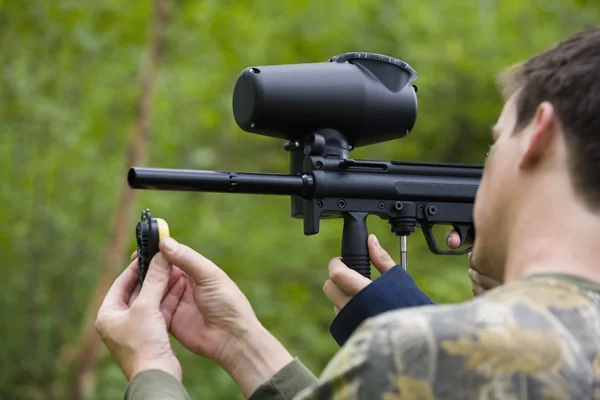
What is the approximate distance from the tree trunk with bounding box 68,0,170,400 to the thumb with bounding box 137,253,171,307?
14.6ft

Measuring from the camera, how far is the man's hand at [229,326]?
2.33m

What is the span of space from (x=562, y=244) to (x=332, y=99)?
4.33ft

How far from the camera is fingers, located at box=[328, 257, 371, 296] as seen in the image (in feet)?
8.54

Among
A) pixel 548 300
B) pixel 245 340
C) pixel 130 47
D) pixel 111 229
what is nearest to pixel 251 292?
pixel 111 229

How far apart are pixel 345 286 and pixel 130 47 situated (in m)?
4.94

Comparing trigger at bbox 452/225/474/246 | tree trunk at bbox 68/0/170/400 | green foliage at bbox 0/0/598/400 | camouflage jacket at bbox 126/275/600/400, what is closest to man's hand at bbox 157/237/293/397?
camouflage jacket at bbox 126/275/600/400

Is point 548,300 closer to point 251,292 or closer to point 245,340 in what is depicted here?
point 245,340

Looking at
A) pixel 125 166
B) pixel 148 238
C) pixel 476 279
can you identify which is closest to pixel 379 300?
pixel 476 279

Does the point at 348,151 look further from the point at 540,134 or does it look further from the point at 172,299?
the point at 540,134

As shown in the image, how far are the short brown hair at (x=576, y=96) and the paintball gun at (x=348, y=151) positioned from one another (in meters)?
1.05

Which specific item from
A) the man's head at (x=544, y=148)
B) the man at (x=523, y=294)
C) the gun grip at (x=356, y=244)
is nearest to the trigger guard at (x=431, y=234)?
the gun grip at (x=356, y=244)

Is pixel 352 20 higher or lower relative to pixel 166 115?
higher

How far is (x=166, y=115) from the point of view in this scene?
303 inches

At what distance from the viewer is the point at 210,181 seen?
2572 mm
